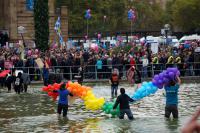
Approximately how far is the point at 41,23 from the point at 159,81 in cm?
2787

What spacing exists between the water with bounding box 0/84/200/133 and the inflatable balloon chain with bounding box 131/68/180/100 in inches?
28.8

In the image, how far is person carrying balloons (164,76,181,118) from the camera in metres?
20.4

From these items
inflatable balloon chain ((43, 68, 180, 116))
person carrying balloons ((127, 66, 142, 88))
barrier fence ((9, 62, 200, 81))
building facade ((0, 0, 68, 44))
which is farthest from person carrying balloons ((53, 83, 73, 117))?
building facade ((0, 0, 68, 44))

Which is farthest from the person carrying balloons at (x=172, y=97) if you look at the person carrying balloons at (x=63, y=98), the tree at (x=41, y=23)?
the tree at (x=41, y=23)

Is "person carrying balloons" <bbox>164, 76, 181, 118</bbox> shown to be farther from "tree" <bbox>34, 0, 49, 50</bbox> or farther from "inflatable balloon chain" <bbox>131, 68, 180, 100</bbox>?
"tree" <bbox>34, 0, 49, 50</bbox>

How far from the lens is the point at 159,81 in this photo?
21625 mm

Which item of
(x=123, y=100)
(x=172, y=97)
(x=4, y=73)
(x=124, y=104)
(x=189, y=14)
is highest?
(x=189, y=14)

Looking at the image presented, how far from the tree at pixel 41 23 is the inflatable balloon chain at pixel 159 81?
85.8ft

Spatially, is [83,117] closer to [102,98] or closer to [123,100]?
[102,98]

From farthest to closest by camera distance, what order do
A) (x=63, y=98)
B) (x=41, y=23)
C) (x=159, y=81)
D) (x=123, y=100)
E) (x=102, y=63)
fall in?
(x=41, y=23) < (x=102, y=63) < (x=63, y=98) < (x=159, y=81) < (x=123, y=100)

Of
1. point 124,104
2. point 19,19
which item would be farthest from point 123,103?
point 19,19

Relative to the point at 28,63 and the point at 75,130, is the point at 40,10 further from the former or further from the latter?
the point at 75,130

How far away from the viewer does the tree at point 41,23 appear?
4816 centimetres

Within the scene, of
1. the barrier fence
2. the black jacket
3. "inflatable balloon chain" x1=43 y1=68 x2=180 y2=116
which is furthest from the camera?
the barrier fence
